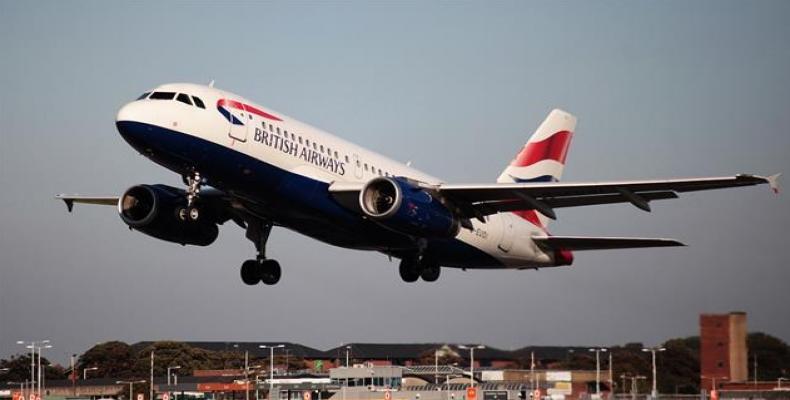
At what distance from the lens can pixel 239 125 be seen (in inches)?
1651

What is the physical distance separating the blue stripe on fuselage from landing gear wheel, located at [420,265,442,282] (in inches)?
95.9

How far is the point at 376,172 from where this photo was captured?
47125 mm

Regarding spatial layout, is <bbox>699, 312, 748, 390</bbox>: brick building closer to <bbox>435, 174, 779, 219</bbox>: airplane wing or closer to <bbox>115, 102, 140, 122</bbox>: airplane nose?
<bbox>435, 174, 779, 219</bbox>: airplane wing

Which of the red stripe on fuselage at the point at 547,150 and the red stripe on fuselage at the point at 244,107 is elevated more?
the red stripe on fuselage at the point at 547,150

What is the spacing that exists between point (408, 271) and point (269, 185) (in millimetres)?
10038

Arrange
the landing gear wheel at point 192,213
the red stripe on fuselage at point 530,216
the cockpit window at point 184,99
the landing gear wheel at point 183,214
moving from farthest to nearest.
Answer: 1. the red stripe on fuselage at point 530,216
2. the landing gear wheel at point 183,214
3. the landing gear wheel at point 192,213
4. the cockpit window at point 184,99

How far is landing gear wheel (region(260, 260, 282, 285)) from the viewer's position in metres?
50.8

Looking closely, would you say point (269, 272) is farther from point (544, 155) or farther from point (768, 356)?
point (768, 356)

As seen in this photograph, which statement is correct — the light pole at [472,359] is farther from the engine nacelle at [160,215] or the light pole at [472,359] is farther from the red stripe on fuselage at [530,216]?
the engine nacelle at [160,215]

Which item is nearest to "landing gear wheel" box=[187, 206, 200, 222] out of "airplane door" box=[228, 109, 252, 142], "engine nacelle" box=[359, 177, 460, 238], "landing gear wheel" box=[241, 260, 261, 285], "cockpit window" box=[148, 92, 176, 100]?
"airplane door" box=[228, 109, 252, 142]

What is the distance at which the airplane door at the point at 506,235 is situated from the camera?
5175 centimetres

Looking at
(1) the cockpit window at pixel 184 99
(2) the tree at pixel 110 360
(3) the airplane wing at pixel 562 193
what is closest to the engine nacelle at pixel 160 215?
(1) the cockpit window at pixel 184 99

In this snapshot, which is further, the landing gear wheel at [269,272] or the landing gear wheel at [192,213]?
the landing gear wheel at [269,272]

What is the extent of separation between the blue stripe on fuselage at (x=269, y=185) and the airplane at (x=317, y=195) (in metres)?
0.04
